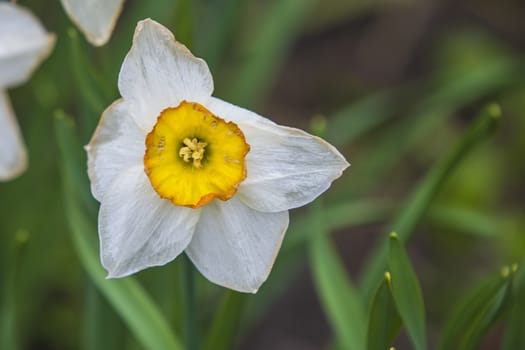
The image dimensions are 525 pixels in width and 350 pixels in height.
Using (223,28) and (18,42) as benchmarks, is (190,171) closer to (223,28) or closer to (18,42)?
(18,42)

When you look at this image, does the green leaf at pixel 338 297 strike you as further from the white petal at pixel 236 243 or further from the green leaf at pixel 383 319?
the white petal at pixel 236 243

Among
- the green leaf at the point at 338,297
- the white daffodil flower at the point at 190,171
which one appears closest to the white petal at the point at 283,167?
the white daffodil flower at the point at 190,171

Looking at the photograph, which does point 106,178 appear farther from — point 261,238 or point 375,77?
point 375,77

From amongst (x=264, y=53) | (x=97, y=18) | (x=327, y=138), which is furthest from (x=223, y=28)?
(x=97, y=18)

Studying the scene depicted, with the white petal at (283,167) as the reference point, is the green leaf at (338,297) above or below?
below

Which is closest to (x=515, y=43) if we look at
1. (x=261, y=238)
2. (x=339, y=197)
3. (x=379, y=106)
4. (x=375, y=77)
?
(x=375, y=77)

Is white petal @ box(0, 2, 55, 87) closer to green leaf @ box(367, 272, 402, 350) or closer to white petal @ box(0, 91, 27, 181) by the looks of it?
white petal @ box(0, 91, 27, 181)
